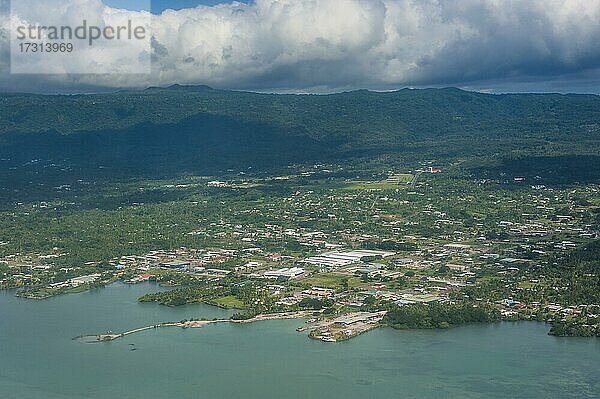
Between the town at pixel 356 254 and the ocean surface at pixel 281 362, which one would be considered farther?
the town at pixel 356 254

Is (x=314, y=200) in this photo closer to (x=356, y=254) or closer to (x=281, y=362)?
(x=356, y=254)

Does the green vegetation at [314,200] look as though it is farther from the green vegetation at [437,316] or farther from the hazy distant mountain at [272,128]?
the hazy distant mountain at [272,128]

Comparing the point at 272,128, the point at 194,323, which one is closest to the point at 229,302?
the point at 194,323

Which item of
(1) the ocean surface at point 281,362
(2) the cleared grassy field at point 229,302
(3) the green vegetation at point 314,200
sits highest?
(3) the green vegetation at point 314,200

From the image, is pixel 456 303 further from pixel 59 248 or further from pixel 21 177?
pixel 21 177

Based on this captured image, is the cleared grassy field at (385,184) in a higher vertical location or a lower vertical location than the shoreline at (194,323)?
higher

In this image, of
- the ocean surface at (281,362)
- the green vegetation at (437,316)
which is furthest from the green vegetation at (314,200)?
the ocean surface at (281,362)

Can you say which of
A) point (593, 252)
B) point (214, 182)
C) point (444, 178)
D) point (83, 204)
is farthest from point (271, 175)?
point (593, 252)

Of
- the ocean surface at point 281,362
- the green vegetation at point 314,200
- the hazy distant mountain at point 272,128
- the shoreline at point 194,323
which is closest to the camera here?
the ocean surface at point 281,362
